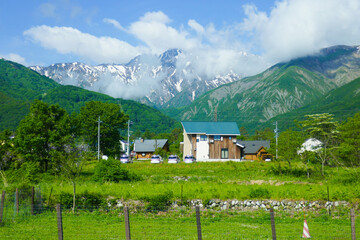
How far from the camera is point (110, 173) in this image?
2820cm

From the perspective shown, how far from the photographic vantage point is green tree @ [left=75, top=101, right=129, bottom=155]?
57656 mm

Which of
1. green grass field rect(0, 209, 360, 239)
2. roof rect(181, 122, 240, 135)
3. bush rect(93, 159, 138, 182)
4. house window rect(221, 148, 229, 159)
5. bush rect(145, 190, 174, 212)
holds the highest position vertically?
roof rect(181, 122, 240, 135)

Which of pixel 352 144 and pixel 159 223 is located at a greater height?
pixel 352 144

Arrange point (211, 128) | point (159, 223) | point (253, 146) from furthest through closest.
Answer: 1. point (253, 146)
2. point (211, 128)
3. point (159, 223)

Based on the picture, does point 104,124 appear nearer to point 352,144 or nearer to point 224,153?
point 224,153

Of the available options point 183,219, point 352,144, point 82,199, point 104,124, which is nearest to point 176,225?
point 183,219

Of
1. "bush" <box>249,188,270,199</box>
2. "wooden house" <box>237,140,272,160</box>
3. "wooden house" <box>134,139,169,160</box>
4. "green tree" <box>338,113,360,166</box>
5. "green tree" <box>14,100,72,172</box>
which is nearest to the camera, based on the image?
"bush" <box>249,188,270,199</box>

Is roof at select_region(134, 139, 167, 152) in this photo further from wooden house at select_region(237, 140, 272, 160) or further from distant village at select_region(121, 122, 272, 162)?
distant village at select_region(121, 122, 272, 162)

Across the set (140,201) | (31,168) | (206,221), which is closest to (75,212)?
(140,201)

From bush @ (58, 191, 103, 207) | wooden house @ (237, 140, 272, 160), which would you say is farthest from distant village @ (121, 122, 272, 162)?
bush @ (58, 191, 103, 207)

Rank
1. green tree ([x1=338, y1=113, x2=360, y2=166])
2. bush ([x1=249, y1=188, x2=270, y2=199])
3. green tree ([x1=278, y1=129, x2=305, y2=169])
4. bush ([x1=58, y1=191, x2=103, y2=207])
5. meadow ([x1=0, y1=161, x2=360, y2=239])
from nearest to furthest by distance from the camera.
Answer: meadow ([x1=0, y1=161, x2=360, y2=239]), bush ([x1=58, y1=191, x2=103, y2=207]), bush ([x1=249, y1=188, x2=270, y2=199]), green tree ([x1=338, y1=113, x2=360, y2=166]), green tree ([x1=278, y1=129, x2=305, y2=169])

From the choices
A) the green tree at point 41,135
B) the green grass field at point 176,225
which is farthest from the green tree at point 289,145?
the green tree at point 41,135

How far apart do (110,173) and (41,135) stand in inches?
390

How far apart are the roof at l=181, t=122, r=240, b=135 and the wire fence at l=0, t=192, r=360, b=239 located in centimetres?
3898
